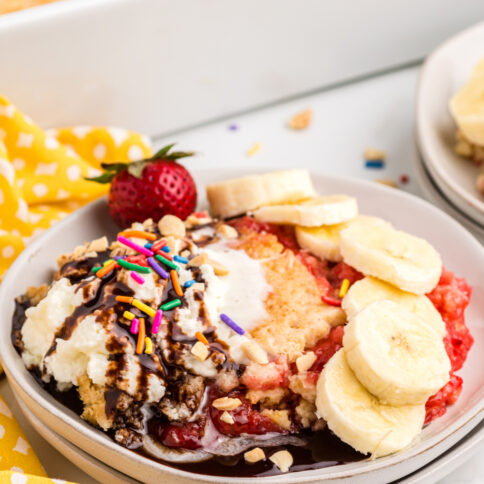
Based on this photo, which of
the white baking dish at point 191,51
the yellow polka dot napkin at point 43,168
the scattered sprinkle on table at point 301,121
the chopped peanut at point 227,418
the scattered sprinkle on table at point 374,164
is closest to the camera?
the chopped peanut at point 227,418

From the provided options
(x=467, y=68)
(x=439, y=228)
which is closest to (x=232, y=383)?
(x=439, y=228)

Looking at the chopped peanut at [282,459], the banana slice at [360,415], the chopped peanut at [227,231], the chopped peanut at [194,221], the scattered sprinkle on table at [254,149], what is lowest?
the scattered sprinkle on table at [254,149]

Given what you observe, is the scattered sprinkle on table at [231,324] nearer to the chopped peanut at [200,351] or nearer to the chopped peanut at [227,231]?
the chopped peanut at [200,351]

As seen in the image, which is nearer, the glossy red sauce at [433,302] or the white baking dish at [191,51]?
the glossy red sauce at [433,302]

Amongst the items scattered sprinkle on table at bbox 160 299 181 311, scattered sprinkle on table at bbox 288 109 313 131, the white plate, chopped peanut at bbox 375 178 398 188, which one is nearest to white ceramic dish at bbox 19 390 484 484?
scattered sprinkle on table at bbox 160 299 181 311

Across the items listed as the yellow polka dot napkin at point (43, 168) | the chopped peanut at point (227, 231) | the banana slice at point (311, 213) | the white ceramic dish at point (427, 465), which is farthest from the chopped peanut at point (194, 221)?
the white ceramic dish at point (427, 465)

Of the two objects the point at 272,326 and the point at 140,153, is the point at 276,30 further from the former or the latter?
the point at 272,326
